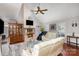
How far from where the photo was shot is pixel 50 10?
6.63 ft

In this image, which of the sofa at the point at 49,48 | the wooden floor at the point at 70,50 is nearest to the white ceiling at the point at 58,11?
the sofa at the point at 49,48

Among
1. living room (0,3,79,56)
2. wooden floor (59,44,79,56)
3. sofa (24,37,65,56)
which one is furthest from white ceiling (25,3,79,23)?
wooden floor (59,44,79,56)

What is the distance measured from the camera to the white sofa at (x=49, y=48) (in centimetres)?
198

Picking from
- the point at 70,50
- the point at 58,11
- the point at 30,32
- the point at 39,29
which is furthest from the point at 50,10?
the point at 70,50

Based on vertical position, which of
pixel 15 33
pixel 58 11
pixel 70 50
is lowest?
pixel 70 50

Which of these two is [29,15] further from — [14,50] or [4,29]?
[14,50]

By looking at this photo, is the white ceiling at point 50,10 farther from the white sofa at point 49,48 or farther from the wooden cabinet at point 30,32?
the white sofa at point 49,48

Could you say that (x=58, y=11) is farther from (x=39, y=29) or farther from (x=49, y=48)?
(x=49, y=48)

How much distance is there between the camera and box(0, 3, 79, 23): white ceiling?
6.50ft

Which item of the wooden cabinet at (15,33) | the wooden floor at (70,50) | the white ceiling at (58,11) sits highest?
the white ceiling at (58,11)

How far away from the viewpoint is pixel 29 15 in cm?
198

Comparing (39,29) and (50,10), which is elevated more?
(50,10)

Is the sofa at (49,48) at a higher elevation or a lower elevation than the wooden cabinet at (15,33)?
lower

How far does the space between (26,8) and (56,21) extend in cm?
59
